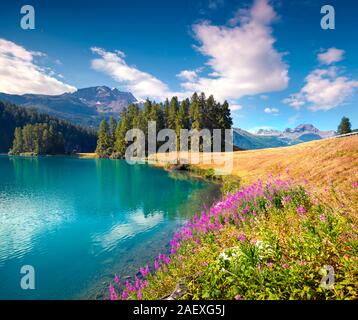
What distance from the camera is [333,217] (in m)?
6.04

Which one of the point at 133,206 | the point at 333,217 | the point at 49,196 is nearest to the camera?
the point at 333,217

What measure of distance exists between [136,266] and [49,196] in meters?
23.1

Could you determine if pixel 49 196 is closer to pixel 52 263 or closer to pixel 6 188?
pixel 6 188

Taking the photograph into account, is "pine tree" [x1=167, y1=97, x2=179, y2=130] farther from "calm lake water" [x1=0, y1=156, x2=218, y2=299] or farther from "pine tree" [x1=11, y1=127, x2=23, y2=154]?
"pine tree" [x1=11, y1=127, x2=23, y2=154]

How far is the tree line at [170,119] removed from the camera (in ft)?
320

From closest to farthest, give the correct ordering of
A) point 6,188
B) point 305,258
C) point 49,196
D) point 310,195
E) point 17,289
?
point 305,258 → point 310,195 → point 17,289 → point 49,196 → point 6,188

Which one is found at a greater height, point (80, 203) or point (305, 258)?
point (305, 258)

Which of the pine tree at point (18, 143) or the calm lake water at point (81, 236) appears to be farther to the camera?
the pine tree at point (18, 143)

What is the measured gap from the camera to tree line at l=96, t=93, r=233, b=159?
9762cm

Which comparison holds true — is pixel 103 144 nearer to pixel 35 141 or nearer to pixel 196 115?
pixel 196 115

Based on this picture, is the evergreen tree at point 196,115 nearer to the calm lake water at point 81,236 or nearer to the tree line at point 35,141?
the calm lake water at point 81,236

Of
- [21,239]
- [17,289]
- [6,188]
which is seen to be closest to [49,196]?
[6,188]

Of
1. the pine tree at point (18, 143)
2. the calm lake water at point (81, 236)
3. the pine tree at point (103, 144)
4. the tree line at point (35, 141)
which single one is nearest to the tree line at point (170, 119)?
the pine tree at point (103, 144)

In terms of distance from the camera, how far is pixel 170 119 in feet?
351
